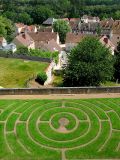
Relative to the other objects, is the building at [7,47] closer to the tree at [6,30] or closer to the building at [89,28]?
the tree at [6,30]

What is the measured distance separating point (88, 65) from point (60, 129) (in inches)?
1059

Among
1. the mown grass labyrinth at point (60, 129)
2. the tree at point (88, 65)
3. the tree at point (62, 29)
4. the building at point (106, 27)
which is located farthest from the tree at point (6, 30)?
the mown grass labyrinth at point (60, 129)

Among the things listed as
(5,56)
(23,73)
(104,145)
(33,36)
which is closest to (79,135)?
(104,145)

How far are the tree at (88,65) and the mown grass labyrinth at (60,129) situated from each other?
18.4 meters

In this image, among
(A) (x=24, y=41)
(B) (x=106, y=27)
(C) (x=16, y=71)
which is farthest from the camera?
(B) (x=106, y=27)

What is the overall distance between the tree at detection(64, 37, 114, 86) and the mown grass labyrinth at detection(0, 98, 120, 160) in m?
18.4

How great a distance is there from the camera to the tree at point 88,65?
6612 centimetres

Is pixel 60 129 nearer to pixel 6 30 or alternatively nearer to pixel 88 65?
pixel 88 65

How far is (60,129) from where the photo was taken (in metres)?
42.1

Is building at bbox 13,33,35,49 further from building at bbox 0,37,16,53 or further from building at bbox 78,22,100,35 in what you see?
building at bbox 78,22,100,35

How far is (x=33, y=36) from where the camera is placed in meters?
142

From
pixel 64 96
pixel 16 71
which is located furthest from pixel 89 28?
pixel 64 96

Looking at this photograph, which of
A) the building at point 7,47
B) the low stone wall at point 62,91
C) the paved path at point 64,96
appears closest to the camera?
the paved path at point 64,96

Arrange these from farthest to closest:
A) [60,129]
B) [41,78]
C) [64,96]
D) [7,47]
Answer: [7,47] < [41,78] < [64,96] < [60,129]
